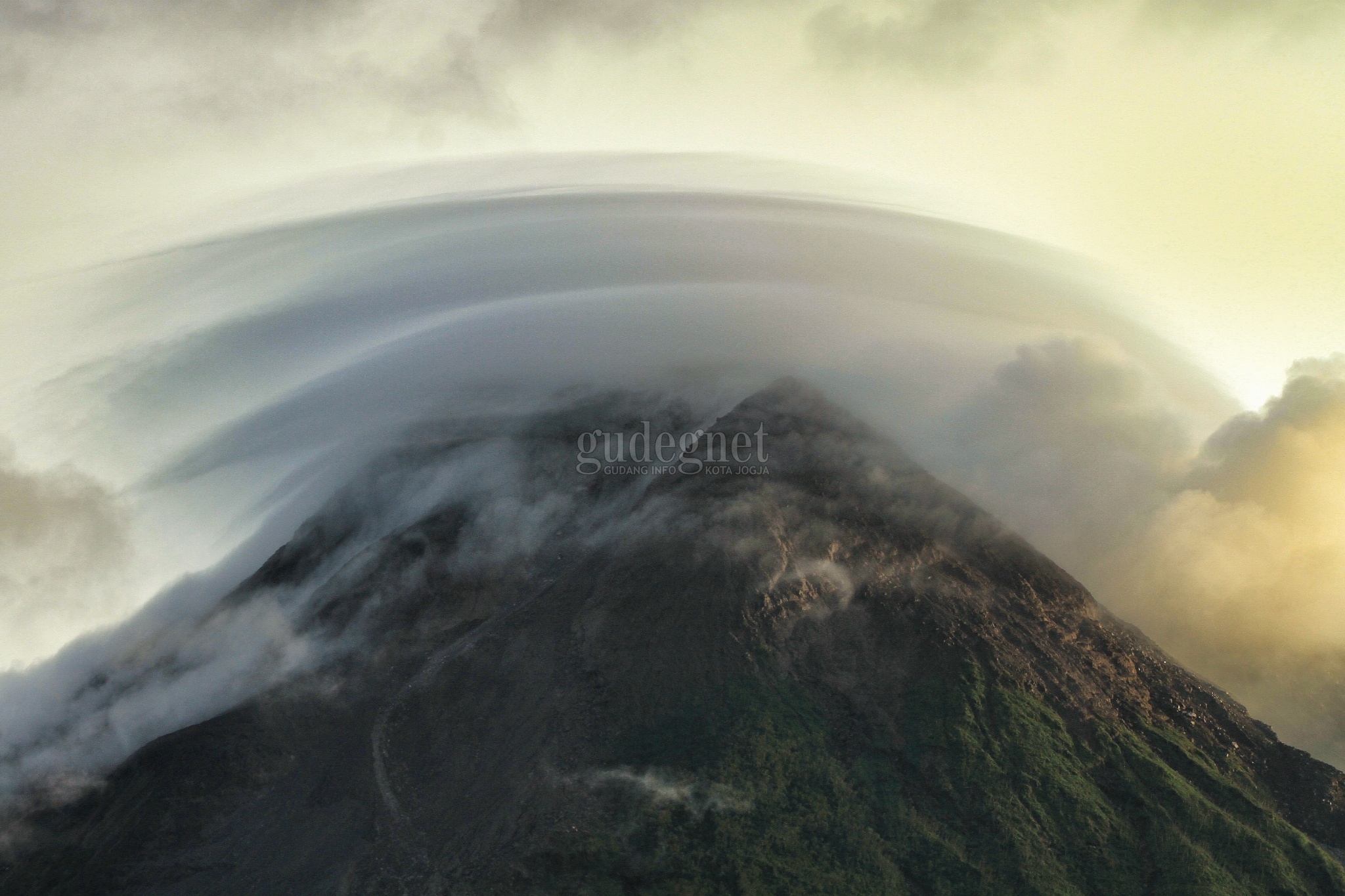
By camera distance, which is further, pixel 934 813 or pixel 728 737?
pixel 728 737

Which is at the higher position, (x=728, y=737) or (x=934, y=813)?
(x=728, y=737)

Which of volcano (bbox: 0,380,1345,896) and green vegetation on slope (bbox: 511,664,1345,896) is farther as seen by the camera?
volcano (bbox: 0,380,1345,896)

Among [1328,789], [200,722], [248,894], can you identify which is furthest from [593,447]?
[1328,789]

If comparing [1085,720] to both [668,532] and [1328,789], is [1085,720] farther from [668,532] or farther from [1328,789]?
[668,532]
